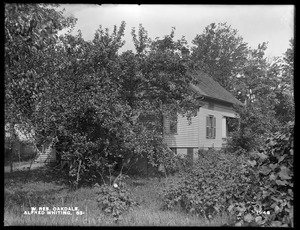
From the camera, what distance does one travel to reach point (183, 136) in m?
13.8

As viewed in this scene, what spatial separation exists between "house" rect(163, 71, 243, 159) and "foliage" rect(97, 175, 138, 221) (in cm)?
531

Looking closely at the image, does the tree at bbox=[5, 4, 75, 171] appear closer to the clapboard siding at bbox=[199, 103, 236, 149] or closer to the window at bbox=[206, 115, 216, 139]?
the clapboard siding at bbox=[199, 103, 236, 149]

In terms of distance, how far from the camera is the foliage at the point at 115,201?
20.4 feet

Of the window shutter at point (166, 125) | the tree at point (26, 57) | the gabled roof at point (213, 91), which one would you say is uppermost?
the gabled roof at point (213, 91)

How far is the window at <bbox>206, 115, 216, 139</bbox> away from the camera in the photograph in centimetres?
1858

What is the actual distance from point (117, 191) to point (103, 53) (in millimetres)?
4934

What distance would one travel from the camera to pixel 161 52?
1130cm

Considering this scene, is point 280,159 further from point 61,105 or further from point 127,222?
point 61,105

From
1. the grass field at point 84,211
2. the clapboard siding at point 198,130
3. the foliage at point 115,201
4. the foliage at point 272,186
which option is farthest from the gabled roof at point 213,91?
the foliage at point 272,186

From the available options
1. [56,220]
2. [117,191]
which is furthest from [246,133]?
[56,220]

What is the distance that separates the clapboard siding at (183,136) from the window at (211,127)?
8.72 ft

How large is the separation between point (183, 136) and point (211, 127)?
5552mm

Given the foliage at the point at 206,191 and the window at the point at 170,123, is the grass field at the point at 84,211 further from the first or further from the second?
the window at the point at 170,123

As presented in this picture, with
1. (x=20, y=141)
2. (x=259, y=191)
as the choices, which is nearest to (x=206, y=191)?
(x=259, y=191)
